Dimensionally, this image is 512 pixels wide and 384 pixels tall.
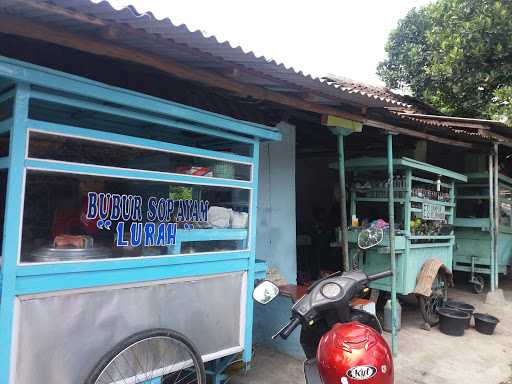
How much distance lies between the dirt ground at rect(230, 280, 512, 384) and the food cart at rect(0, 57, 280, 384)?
0.97m

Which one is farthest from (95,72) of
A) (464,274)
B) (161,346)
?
(464,274)

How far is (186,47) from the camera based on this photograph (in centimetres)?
262

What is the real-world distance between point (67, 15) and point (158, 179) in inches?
45.3

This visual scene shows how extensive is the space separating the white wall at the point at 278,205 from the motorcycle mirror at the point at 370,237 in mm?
876

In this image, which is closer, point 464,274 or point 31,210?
point 31,210

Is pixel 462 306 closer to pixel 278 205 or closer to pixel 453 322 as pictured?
pixel 453 322

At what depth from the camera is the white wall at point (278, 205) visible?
16.7ft

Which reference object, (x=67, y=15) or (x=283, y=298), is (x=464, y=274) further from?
(x=67, y=15)

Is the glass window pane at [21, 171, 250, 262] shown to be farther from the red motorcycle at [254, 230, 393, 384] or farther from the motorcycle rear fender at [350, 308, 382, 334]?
the motorcycle rear fender at [350, 308, 382, 334]

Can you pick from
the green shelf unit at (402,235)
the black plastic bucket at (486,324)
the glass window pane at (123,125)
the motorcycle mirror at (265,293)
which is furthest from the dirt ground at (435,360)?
the glass window pane at (123,125)

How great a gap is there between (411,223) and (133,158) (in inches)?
151

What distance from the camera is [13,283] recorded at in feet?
7.43

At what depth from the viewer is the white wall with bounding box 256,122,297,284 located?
16.7 ft

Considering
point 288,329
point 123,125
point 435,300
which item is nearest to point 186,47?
point 123,125
